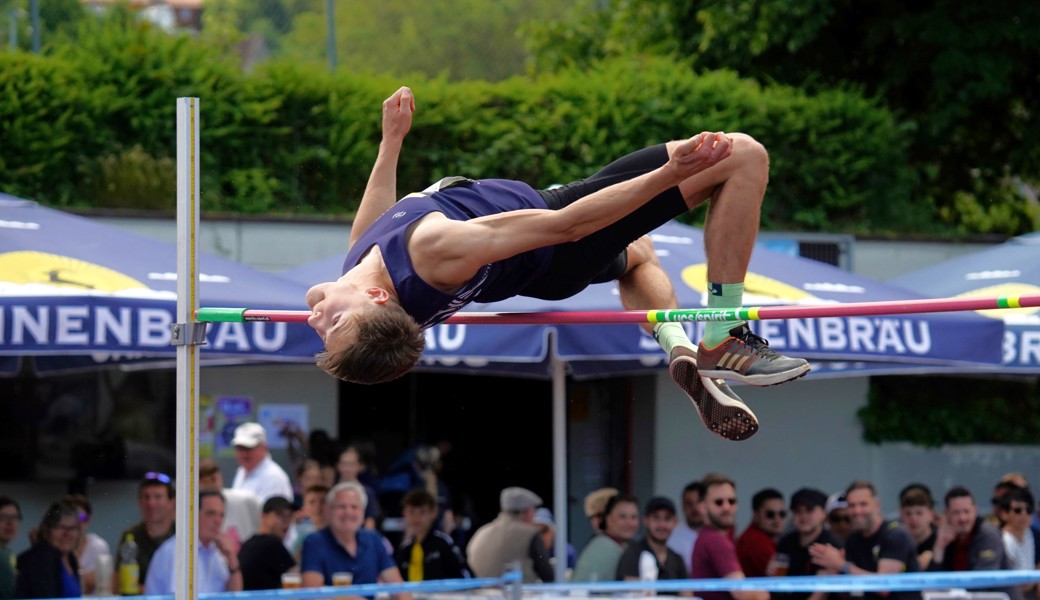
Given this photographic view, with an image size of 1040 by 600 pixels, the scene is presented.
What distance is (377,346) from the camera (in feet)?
15.3

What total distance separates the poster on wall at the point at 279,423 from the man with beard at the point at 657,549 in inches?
166

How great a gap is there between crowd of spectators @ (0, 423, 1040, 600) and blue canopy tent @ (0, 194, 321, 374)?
0.98m

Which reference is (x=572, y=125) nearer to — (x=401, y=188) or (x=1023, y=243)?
(x=401, y=188)

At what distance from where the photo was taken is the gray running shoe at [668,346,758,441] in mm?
5141

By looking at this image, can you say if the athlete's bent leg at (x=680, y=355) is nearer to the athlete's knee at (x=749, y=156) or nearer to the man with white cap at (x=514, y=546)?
the athlete's knee at (x=749, y=156)

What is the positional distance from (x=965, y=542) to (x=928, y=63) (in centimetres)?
752

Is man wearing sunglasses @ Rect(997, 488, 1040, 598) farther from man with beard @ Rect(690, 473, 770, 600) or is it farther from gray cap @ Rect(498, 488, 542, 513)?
gray cap @ Rect(498, 488, 542, 513)

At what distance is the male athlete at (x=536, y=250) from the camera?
4605 millimetres

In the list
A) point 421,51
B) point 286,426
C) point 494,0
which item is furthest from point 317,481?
point 494,0

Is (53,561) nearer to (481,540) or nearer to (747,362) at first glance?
(481,540)

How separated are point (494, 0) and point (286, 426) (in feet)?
110

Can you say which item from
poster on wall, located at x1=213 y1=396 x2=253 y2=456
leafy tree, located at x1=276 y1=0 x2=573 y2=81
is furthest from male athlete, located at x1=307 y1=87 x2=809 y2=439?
leafy tree, located at x1=276 y1=0 x2=573 y2=81

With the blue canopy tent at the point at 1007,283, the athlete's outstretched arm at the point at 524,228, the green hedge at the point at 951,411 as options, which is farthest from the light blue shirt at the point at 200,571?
the green hedge at the point at 951,411

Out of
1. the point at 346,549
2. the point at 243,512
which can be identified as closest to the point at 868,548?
the point at 346,549
